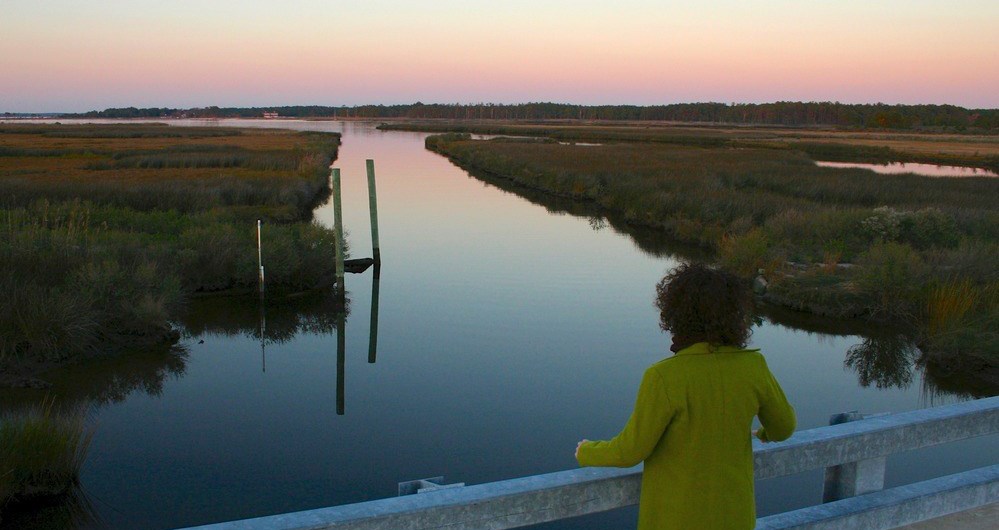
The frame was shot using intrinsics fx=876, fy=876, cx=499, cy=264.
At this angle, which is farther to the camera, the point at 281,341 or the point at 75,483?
the point at 281,341

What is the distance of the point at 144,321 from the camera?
36.6ft

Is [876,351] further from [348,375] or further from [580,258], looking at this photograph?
[580,258]

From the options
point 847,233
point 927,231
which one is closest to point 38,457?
point 847,233

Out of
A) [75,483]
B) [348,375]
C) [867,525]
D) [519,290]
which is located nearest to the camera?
[867,525]

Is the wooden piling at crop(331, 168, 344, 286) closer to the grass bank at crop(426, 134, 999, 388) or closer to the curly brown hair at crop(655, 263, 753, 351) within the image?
the grass bank at crop(426, 134, 999, 388)

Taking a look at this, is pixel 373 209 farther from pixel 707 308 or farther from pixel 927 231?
pixel 707 308

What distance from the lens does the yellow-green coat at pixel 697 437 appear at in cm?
250

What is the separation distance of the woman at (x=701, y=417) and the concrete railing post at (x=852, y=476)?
684 mm

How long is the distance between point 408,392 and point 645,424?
25.0 feet

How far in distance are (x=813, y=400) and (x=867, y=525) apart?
23.2 feet

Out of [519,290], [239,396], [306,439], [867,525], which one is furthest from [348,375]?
[867,525]

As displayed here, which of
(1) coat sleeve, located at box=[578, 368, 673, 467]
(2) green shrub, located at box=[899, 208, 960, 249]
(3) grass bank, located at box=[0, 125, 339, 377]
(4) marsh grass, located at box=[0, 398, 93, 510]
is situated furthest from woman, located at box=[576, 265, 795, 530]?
(2) green shrub, located at box=[899, 208, 960, 249]

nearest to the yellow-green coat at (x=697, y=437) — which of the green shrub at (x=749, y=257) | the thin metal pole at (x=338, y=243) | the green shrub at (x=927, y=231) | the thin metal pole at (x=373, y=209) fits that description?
the thin metal pole at (x=338, y=243)

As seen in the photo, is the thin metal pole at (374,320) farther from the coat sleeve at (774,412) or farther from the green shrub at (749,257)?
the coat sleeve at (774,412)
